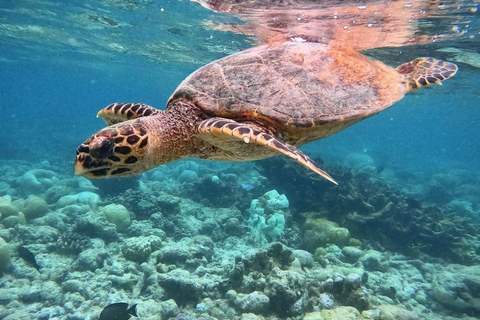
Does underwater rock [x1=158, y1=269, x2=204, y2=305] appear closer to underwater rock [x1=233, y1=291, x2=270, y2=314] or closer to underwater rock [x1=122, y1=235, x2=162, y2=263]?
underwater rock [x1=233, y1=291, x2=270, y2=314]

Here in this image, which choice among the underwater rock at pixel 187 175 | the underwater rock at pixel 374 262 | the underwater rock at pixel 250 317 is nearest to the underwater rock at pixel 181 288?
the underwater rock at pixel 250 317

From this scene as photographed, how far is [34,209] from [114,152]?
9.35m

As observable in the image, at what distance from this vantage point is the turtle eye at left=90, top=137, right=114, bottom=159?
9.64 ft

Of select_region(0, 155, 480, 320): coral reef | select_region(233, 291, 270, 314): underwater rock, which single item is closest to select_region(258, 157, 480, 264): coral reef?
select_region(0, 155, 480, 320): coral reef

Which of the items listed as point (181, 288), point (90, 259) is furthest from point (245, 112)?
point (90, 259)

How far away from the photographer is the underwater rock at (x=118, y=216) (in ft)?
31.4

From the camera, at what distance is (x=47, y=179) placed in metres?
15.0

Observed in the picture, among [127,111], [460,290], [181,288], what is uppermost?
Answer: [127,111]

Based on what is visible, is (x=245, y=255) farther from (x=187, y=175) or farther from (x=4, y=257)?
(x=187, y=175)

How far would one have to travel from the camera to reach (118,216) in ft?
31.6

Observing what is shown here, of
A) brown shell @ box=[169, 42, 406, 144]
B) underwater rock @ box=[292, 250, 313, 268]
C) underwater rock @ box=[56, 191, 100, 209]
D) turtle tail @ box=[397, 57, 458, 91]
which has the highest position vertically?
turtle tail @ box=[397, 57, 458, 91]

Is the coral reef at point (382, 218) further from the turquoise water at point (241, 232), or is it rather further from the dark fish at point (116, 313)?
the dark fish at point (116, 313)

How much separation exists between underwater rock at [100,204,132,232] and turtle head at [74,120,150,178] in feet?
22.8

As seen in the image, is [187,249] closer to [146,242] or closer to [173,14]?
[146,242]
